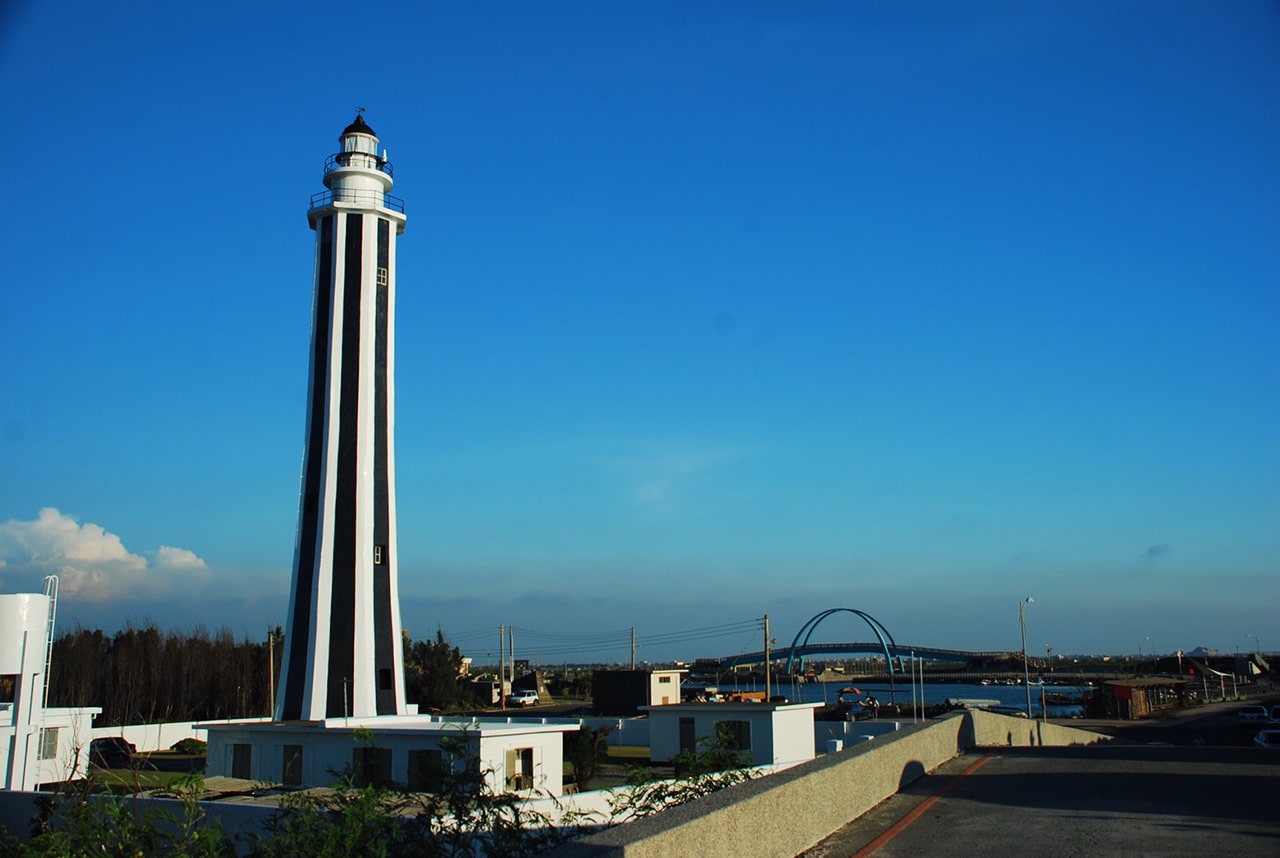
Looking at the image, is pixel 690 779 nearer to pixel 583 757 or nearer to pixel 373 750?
pixel 373 750

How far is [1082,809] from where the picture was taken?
11797 mm

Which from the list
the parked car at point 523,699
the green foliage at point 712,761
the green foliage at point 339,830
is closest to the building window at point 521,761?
the green foliage at point 712,761

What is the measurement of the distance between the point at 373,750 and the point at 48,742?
11459 millimetres

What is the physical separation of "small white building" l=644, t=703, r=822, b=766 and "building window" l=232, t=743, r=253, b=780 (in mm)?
13257

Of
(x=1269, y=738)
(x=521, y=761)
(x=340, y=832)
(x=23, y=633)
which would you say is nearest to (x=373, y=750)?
(x=521, y=761)

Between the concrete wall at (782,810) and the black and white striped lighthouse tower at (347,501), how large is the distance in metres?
19.8

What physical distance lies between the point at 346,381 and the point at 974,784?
2382 cm

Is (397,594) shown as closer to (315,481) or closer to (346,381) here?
(315,481)

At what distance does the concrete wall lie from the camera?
267 inches

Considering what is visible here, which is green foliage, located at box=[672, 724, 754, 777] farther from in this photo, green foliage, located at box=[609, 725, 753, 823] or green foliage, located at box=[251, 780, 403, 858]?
green foliage, located at box=[251, 780, 403, 858]

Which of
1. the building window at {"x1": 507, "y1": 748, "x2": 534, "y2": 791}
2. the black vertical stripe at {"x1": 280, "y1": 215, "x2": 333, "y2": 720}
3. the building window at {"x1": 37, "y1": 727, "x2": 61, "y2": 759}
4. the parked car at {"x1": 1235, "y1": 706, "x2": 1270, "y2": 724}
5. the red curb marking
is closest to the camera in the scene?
the red curb marking

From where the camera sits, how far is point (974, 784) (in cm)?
1423

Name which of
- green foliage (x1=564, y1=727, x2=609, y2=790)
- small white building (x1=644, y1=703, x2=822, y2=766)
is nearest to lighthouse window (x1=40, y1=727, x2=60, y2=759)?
green foliage (x1=564, y1=727, x2=609, y2=790)

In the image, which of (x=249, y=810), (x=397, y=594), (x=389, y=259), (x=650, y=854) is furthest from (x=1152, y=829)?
(x=389, y=259)
